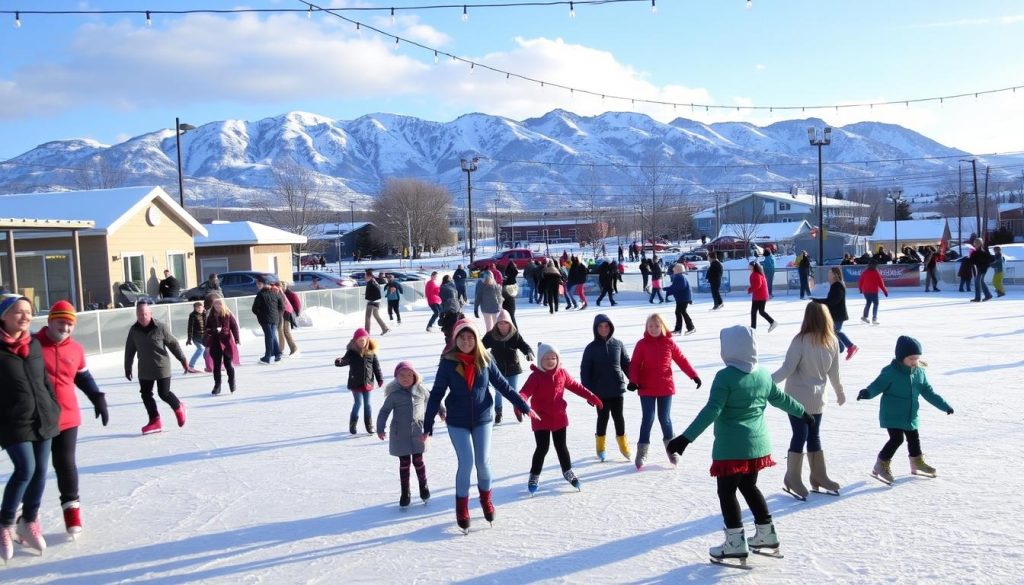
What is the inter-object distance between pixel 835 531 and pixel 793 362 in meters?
1.16

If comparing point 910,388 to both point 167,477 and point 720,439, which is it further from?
point 167,477

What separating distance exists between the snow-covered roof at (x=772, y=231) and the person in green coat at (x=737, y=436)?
194 feet

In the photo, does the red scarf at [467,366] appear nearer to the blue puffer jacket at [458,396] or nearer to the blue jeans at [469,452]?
the blue puffer jacket at [458,396]

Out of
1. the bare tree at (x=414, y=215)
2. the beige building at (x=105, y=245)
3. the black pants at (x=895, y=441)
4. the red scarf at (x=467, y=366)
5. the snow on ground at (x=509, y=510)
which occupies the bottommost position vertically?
the snow on ground at (x=509, y=510)

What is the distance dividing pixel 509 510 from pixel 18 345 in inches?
125

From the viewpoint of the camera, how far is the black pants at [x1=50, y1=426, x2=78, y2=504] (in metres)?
5.27

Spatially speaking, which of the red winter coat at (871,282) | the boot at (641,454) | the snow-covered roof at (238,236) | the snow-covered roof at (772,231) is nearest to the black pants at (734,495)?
the boot at (641,454)

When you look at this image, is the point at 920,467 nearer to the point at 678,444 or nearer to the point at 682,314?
the point at 678,444

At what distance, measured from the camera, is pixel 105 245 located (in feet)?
78.5

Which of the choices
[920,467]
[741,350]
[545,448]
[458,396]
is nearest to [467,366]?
[458,396]

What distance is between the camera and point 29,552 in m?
5.12

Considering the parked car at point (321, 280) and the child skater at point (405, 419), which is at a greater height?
the parked car at point (321, 280)

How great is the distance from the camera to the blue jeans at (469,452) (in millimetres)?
5199

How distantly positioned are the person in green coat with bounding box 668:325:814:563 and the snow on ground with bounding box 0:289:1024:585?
0.62ft
